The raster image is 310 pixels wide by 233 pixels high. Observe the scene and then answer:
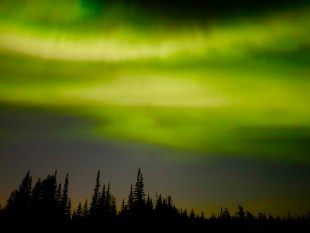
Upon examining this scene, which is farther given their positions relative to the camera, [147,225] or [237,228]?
[237,228]

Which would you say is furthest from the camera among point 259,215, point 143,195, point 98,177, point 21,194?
point 259,215

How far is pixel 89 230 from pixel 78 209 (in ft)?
124

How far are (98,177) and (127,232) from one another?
27.3 meters

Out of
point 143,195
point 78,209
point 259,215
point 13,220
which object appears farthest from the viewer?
point 259,215

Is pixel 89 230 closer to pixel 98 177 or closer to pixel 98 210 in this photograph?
pixel 98 210

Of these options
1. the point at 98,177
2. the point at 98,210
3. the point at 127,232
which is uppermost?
the point at 98,177

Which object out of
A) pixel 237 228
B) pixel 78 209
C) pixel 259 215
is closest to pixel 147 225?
pixel 237 228

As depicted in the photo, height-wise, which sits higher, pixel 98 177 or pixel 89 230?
pixel 98 177

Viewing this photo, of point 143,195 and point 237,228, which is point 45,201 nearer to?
point 143,195

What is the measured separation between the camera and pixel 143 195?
309 feet

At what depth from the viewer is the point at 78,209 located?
377ft

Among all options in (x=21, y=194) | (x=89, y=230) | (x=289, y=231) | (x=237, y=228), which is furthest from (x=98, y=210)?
(x=289, y=231)

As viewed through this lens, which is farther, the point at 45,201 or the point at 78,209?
the point at 78,209

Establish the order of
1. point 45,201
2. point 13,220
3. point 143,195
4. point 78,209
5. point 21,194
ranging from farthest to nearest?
point 78,209 < point 143,195 < point 21,194 < point 45,201 < point 13,220
